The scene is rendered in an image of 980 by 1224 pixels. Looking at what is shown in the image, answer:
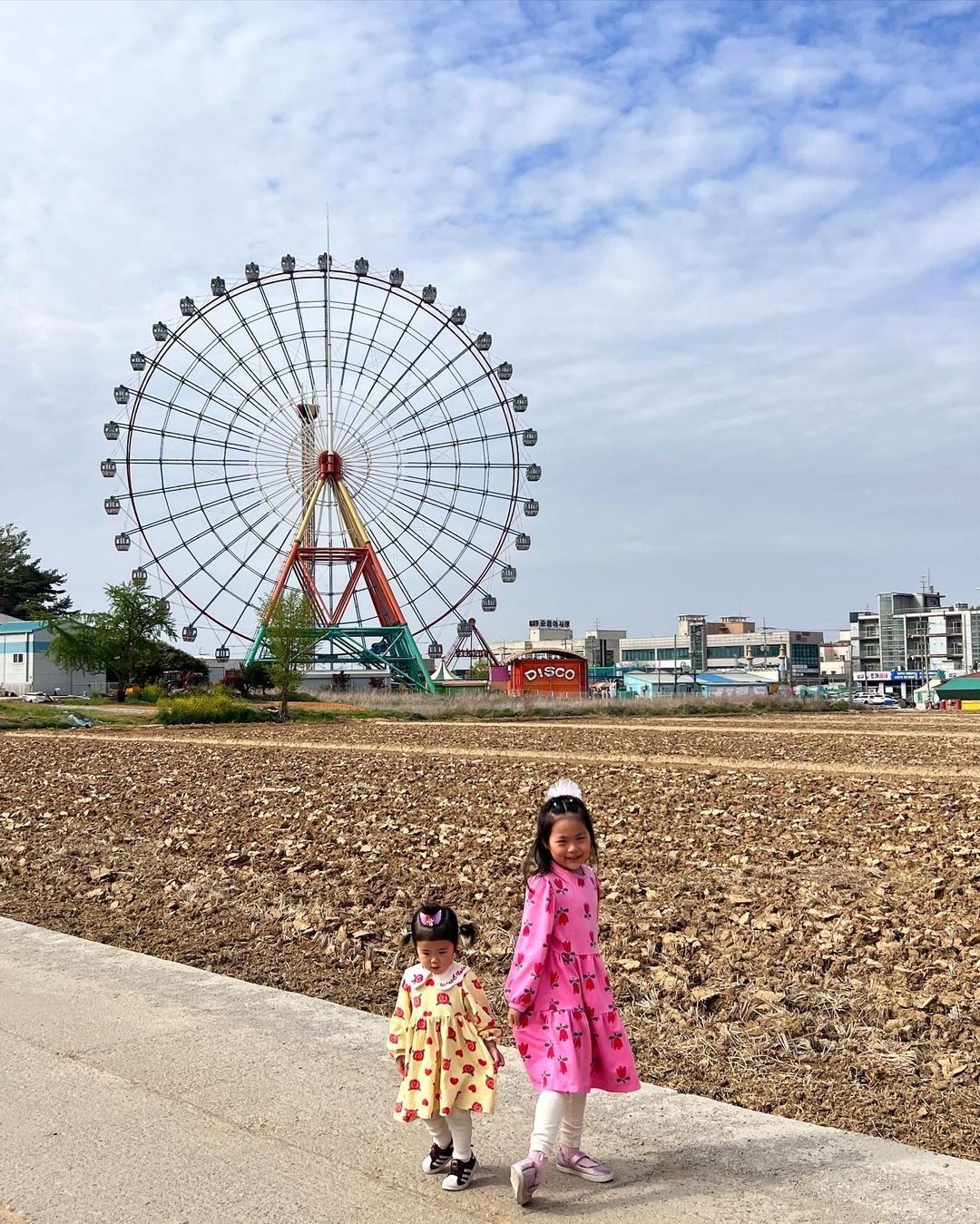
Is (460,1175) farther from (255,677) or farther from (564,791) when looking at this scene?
(255,677)

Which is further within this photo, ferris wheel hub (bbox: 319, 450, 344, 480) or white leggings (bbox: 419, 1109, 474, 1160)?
ferris wheel hub (bbox: 319, 450, 344, 480)

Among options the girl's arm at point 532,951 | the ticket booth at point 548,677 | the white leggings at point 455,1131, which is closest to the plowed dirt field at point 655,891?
the girl's arm at point 532,951

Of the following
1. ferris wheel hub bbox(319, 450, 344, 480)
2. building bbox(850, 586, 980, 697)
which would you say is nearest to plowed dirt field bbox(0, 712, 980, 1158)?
ferris wheel hub bbox(319, 450, 344, 480)

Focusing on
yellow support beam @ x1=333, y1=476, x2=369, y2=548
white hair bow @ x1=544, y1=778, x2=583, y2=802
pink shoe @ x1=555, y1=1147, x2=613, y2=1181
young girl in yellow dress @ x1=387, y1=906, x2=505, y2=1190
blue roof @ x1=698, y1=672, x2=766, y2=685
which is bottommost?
pink shoe @ x1=555, y1=1147, x2=613, y2=1181

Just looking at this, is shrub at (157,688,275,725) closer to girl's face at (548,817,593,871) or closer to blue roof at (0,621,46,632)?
blue roof at (0,621,46,632)

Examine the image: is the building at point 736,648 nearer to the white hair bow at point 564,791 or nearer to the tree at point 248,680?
the tree at point 248,680

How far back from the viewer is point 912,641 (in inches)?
5586

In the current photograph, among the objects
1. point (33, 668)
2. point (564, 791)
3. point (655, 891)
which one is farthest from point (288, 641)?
point (564, 791)

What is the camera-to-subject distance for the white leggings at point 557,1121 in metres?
4.17

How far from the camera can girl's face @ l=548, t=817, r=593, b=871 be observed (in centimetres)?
447

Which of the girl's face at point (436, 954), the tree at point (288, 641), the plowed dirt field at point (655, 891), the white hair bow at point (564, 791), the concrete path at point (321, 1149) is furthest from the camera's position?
the tree at point (288, 641)

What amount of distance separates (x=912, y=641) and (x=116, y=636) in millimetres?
102813

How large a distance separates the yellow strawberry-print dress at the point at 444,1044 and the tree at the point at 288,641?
40.3m

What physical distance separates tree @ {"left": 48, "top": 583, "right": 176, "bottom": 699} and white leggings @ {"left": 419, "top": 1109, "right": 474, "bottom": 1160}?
58.0 metres
